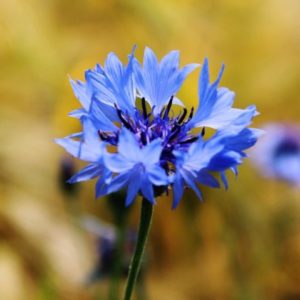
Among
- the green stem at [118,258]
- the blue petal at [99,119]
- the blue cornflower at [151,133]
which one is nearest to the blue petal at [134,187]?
the blue cornflower at [151,133]

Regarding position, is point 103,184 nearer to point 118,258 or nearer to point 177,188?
point 177,188

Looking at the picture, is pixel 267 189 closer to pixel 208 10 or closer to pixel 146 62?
pixel 208 10

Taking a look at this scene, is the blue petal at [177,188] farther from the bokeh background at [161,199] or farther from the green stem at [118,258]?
the bokeh background at [161,199]

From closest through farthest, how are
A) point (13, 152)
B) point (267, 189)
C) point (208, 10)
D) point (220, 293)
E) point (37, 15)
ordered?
1. point (220, 293)
2. point (13, 152)
3. point (267, 189)
4. point (37, 15)
5. point (208, 10)

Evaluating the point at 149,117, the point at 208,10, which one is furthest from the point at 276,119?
the point at 149,117

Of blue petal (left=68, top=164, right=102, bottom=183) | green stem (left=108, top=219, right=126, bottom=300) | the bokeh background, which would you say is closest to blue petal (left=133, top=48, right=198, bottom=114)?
blue petal (left=68, top=164, right=102, bottom=183)

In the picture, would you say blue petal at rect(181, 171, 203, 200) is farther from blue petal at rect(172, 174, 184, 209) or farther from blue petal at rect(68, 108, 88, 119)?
blue petal at rect(68, 108, 88, 119)

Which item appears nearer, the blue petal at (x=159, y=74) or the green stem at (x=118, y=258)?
the blue petal at (x=159, y=74)
